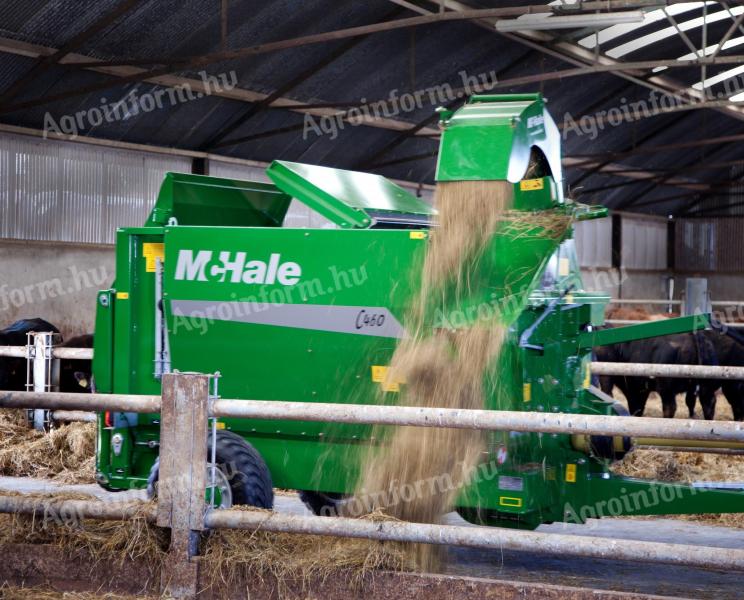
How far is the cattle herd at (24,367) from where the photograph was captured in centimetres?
1133

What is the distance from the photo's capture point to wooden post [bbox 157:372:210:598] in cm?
460

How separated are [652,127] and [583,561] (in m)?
23.2

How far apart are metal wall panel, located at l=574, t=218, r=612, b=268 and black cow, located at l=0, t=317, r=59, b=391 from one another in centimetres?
2156

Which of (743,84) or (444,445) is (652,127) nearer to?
(743,84)

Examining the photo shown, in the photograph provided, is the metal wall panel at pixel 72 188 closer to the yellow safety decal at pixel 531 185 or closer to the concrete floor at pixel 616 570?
the concrete floor at pixel 616 570

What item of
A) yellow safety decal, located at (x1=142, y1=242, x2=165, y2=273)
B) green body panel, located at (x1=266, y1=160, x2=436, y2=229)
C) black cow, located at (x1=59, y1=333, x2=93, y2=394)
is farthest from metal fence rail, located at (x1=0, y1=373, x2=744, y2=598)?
black cow, located at (x1=59, y1=333, x2=93, y2=394)

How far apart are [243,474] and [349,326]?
39.5 inches

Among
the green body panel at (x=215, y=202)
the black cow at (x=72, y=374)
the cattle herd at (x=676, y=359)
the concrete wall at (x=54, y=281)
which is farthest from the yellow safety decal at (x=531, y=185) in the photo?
the concrete wall at (x=54, y=281)

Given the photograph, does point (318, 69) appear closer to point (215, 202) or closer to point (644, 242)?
point (215, 202)

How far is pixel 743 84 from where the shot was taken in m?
27.4

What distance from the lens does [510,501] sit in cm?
565

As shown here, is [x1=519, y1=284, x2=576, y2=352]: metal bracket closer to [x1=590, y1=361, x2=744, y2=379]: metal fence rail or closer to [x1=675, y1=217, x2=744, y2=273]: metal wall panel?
[x1=590, y1=361, x2=744, y2=379]: metal fence rail

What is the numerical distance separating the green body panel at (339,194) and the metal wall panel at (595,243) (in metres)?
25.3

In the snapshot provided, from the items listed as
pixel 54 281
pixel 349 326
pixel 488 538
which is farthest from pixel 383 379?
pixel 54 281
